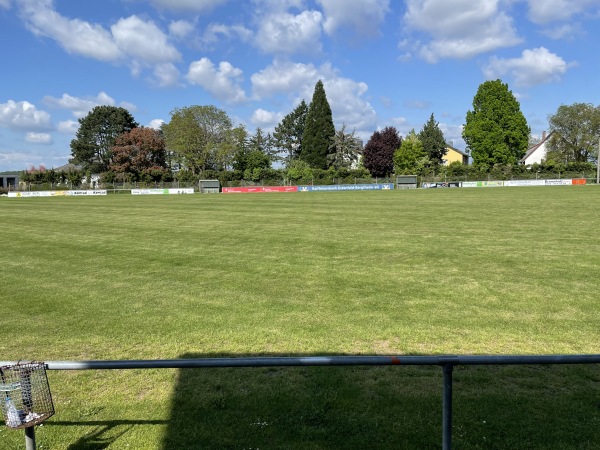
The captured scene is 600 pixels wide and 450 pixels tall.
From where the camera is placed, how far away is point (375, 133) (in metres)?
93.1

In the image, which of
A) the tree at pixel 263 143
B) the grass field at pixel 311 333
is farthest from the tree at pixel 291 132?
the grass field at pixel 311 333

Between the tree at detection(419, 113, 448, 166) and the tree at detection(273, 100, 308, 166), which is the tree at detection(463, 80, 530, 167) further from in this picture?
the tree at detection(273, 100, 308, 166)

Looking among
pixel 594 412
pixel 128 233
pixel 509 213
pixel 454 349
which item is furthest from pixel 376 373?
pixel 509 213

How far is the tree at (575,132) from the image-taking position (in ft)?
267

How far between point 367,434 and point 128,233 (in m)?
16.0

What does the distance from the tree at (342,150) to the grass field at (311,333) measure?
79.4m

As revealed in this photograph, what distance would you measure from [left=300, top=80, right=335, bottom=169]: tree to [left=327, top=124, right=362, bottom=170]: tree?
2.21 m

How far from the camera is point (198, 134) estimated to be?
3223 inches

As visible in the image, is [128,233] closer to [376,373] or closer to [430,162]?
[376,373]

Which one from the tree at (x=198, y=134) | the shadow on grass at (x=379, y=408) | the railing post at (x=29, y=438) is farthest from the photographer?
the tree at (x=198, y=134)

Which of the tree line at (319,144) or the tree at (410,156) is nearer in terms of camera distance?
the tree line at (319,144)

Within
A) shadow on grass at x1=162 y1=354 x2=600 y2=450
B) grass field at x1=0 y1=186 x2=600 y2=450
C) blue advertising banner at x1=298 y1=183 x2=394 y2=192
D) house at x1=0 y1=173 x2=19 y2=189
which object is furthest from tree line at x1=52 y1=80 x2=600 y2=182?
shadow on grass at x1=162 y1=354 x2=600 y2=450

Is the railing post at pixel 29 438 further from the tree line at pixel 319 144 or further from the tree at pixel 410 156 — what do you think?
the tree at pixel 410 156

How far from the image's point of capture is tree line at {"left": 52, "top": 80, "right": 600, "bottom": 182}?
77.3m
